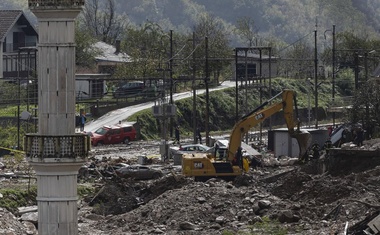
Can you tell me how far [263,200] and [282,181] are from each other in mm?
6220

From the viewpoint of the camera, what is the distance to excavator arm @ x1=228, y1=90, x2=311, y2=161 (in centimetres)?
5891

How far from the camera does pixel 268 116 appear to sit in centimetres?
6125

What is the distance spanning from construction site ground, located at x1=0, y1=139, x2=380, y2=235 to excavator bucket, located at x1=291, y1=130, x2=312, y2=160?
102 inches

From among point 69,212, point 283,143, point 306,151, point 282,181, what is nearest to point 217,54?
point 283,143

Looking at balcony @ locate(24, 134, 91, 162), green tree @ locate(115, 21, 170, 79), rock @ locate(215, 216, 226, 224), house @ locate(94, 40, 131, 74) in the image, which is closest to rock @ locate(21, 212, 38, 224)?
rock @ locate(215, 216, 226, 224)

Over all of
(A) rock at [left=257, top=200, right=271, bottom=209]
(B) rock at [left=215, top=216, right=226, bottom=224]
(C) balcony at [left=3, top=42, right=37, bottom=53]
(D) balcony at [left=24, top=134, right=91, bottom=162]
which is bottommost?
(B) rock at [left=215, top=216, right=226, bottom=224]

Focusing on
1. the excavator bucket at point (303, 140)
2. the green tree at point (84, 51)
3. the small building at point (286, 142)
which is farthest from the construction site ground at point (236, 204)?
the green tree at point (84, 51)

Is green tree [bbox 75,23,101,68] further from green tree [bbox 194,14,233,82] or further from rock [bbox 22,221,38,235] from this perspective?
rock [bbox 22,221,38,235]

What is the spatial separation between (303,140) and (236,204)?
546 inches

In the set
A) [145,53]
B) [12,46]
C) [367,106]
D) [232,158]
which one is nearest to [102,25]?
[145,53]

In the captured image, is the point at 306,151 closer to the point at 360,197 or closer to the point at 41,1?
the point at 360,197

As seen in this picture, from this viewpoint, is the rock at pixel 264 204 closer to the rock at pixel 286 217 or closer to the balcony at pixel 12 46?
the rock at pixel 286 217

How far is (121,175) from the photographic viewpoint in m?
60.9

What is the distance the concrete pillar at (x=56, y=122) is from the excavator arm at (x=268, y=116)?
26.1 m
